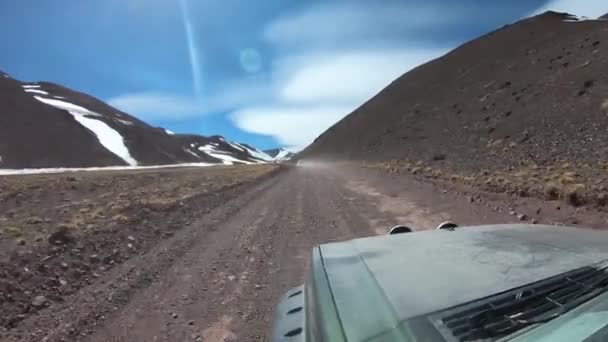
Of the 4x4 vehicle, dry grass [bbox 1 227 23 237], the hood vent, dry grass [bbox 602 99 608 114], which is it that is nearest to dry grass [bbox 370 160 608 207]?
the 4x4 vehicle

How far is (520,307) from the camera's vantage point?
1.68 m

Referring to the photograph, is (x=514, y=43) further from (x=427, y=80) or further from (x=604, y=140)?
(x=604, y=140)

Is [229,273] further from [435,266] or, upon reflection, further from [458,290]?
[458,290]

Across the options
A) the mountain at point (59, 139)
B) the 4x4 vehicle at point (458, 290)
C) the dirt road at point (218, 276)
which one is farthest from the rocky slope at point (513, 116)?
the mountain at point (59, 139)

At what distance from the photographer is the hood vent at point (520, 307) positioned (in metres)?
1.50

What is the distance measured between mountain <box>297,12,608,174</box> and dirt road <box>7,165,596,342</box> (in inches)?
432

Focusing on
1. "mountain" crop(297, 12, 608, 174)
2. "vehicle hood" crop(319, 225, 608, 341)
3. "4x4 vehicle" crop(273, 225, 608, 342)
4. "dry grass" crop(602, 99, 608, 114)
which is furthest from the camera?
"dry grass" crop(602, 99, 608, 114)

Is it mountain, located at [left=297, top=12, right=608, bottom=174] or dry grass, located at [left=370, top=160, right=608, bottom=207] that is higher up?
mountain, located at [left=297, top=12, right=608, bottom=174]

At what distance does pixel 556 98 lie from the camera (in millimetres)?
31359

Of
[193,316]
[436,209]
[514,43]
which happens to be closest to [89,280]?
[193,316]

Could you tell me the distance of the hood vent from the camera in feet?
4.91

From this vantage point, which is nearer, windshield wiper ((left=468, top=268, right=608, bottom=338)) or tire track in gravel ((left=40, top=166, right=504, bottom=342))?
windshield wiper ((left=468, top=268, right=608, bottom=338))

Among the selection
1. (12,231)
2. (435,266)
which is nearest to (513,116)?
(12,231)

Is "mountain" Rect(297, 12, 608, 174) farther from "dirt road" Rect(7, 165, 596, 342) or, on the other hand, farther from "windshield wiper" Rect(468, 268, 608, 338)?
"windshield wiper" Rect(468, 268, 608, 338)
